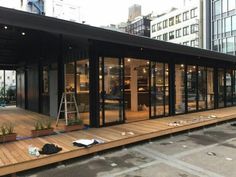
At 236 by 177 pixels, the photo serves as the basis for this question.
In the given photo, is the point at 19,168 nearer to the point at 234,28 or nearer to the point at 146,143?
the point at 146,143

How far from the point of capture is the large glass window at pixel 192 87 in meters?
10.4

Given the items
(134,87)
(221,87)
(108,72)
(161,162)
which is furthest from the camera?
(221,87)

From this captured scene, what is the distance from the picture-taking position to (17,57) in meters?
13.4

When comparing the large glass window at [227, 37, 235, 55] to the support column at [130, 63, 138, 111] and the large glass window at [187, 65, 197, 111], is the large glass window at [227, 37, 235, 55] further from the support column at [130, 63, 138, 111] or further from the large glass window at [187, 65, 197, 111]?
the support column at [130, 63, 138, 111]

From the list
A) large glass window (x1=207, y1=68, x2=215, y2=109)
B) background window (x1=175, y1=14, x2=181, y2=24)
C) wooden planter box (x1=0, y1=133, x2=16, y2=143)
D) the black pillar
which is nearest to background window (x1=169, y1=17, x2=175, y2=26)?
background window (x1=175, y1=14, x2=181, y2=24)

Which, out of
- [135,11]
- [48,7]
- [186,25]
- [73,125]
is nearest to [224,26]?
[186,25]

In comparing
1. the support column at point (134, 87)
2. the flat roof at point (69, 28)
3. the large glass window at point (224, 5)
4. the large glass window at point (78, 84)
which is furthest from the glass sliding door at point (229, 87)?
the large glass window at point (224, 5)

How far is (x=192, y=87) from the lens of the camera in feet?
34.7

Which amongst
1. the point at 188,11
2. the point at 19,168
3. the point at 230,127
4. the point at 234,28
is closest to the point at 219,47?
the point at 234,28

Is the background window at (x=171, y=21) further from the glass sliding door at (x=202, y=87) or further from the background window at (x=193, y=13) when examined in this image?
the glass sliding door at (x=202, y=87)

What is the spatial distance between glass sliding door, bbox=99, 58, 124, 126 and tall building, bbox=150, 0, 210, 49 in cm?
2533

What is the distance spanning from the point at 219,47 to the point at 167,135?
23890mm

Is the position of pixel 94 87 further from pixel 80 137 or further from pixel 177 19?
pixel 177 19

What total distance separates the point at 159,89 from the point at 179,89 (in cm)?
129
